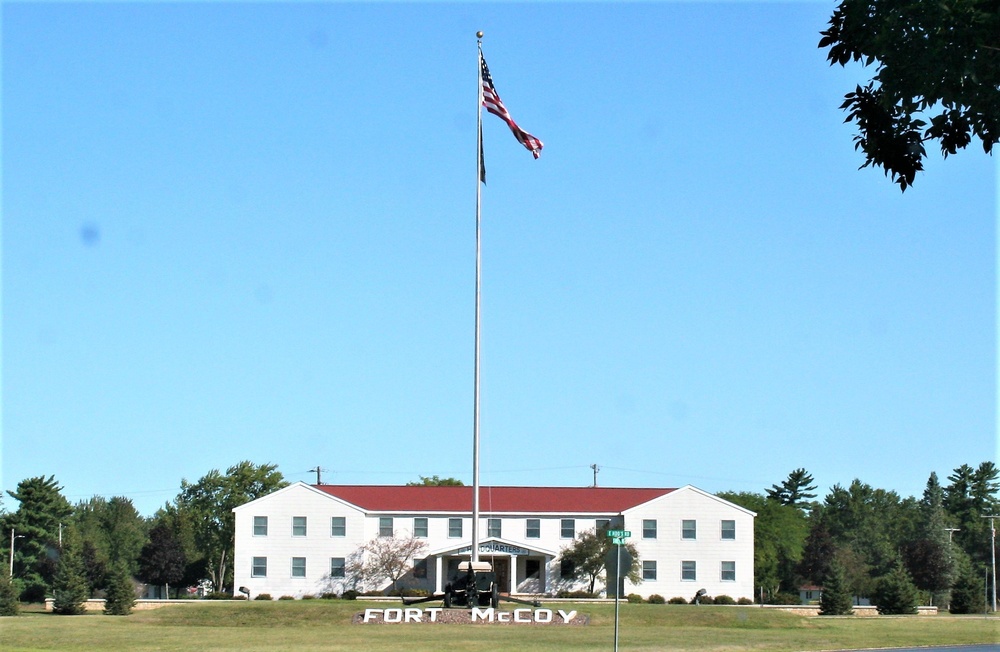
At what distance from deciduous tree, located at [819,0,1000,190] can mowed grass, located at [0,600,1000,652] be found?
22.5 meters

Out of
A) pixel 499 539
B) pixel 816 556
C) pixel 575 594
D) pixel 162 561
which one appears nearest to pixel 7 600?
pixel 499 539

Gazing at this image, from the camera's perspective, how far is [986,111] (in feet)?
41.0

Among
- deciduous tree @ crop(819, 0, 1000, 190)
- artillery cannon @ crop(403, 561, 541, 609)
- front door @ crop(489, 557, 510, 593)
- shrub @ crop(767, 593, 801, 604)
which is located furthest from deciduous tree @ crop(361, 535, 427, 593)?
deciduous tree @ crop(819, 0, 1000, 190)

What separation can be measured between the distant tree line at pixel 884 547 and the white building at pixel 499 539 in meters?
7.02

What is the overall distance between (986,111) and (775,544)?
87264mm

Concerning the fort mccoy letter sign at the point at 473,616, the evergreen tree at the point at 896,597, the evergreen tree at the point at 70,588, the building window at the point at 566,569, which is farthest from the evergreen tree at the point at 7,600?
the evergreen tree at the point at 896,597

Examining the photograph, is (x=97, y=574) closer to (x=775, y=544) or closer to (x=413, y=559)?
(x=413, y=559)

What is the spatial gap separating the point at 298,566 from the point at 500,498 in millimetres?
12883

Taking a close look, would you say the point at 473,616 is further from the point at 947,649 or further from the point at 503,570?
the point at 503,570

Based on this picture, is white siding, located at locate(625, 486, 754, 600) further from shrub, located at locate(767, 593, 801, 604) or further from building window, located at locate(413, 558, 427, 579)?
shrub, located at locate(767, 593, 801, 604)

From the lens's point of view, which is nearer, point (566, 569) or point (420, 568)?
point (566, 569)

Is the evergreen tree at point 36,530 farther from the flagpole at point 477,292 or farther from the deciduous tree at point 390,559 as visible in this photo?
the flagpole at point 477,292

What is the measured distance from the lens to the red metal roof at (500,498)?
245 feet

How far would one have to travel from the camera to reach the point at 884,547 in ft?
354
